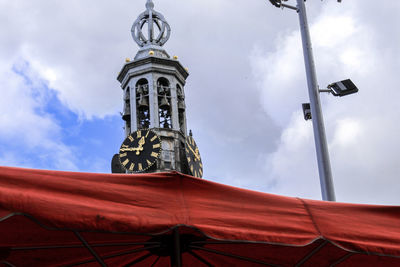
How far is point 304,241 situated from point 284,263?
1.80 meters

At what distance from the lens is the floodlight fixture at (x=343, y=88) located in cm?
1181

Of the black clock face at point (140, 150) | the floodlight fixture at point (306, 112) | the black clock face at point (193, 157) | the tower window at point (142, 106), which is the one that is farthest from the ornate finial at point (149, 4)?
the floodlight fixture at point (306, 112)

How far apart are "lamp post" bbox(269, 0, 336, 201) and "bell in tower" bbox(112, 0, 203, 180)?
21829 mm

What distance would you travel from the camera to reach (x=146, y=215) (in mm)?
4180

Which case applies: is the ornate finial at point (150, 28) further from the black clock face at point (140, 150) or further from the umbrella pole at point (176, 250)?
the umbrella pole at point (176, 250)

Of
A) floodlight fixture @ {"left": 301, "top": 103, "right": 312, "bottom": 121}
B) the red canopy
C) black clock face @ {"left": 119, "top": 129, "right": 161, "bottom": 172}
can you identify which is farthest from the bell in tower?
the red canopy

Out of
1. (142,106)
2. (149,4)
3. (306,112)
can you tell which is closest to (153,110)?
(142,106)

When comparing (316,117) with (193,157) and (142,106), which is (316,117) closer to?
(193,157)

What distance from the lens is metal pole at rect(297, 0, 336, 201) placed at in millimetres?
9891

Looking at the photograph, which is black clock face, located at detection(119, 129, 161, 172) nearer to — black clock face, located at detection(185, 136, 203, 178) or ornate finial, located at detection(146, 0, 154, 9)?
black clock face, located at detection(185, 136, 203, 178)

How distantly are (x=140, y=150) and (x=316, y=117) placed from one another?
2379 centimetres

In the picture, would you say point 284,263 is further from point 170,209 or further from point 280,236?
point 170,209

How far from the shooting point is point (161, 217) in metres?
4.23

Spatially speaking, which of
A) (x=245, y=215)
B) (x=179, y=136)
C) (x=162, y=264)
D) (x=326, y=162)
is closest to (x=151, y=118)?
(x=179, y=136)
